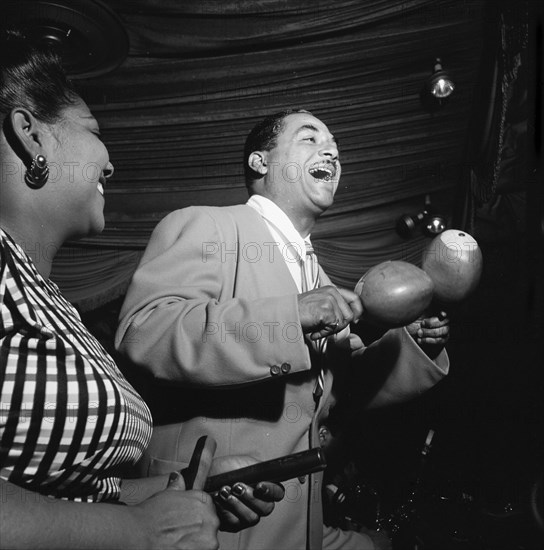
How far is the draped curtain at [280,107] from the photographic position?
370 cm

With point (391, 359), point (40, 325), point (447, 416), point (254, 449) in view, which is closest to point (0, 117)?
point (40, 325)

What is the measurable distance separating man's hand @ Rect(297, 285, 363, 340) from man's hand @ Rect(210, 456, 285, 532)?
38 cm

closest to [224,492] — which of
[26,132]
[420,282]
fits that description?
[420,282]

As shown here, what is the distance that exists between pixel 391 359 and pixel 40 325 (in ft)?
4.37

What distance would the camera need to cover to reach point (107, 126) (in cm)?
439

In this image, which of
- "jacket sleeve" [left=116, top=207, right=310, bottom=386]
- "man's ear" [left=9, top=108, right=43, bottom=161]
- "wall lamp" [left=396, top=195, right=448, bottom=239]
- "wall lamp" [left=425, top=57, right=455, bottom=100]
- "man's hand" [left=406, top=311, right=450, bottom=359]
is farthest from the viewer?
"wall lamp" [left=396, top=195, right=448, bottom=239]

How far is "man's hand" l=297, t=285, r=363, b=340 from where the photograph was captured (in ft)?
4.44

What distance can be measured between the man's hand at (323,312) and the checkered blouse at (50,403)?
1.56ft

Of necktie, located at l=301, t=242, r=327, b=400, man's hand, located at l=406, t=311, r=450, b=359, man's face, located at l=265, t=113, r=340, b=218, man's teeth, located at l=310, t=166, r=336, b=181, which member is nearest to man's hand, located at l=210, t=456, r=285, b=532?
necktie, located at l=301, t=242, r=327, b=400

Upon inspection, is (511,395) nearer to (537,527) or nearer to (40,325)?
(537,527)

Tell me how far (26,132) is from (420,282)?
106 centimetres

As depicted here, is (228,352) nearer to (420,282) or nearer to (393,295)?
(393,295)

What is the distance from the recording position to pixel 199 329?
4.49ft

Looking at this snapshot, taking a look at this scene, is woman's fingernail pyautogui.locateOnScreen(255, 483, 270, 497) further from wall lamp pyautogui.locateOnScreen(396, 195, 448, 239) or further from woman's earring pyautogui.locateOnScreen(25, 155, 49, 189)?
wall lamp pyautogui.locateOnScreen(396, 195, 448, 239)
